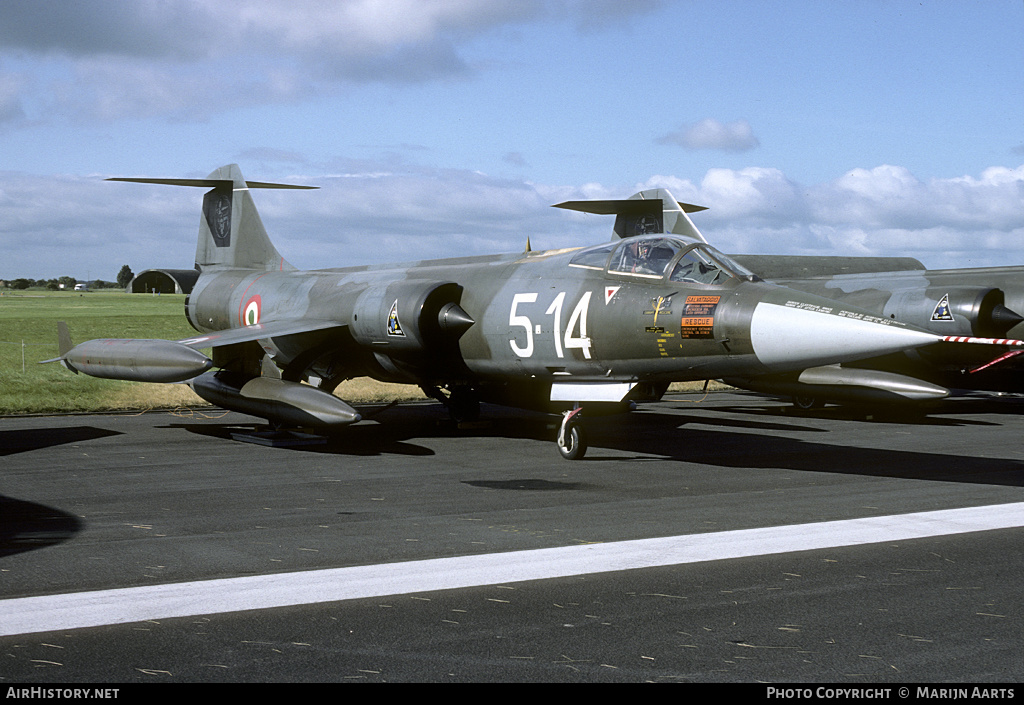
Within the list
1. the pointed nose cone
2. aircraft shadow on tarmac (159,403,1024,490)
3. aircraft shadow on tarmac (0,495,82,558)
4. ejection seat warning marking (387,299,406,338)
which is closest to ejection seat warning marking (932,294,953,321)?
aircraft shadow on tarmac (159,403,1024,490)

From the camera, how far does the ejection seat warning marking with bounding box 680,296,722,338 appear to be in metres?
10.1

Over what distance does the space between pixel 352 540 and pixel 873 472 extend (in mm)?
6224

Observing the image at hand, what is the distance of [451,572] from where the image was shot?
19.7 feet

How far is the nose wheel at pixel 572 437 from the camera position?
453 inches

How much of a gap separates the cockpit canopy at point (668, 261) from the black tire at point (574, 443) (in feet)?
6.41

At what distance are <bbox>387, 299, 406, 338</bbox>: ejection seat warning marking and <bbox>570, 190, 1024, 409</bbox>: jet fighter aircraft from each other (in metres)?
6.96

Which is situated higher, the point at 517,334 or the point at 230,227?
the point at 230,227

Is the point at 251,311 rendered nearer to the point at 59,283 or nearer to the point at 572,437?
the point at 572,437

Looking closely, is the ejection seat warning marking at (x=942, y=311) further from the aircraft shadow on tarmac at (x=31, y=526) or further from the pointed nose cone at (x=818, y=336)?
the aircraft shadow on tarmac at (x=31, y=526)

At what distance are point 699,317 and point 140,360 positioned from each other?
7769 mm

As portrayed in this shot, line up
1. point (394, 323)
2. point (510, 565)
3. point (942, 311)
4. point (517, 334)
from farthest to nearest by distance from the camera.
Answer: point (942, 311)
point (394, 323)
point (517, 334)
point (510, 565)

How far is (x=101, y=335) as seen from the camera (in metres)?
41.0

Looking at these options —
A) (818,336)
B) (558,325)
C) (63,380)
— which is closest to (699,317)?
(818,336)
